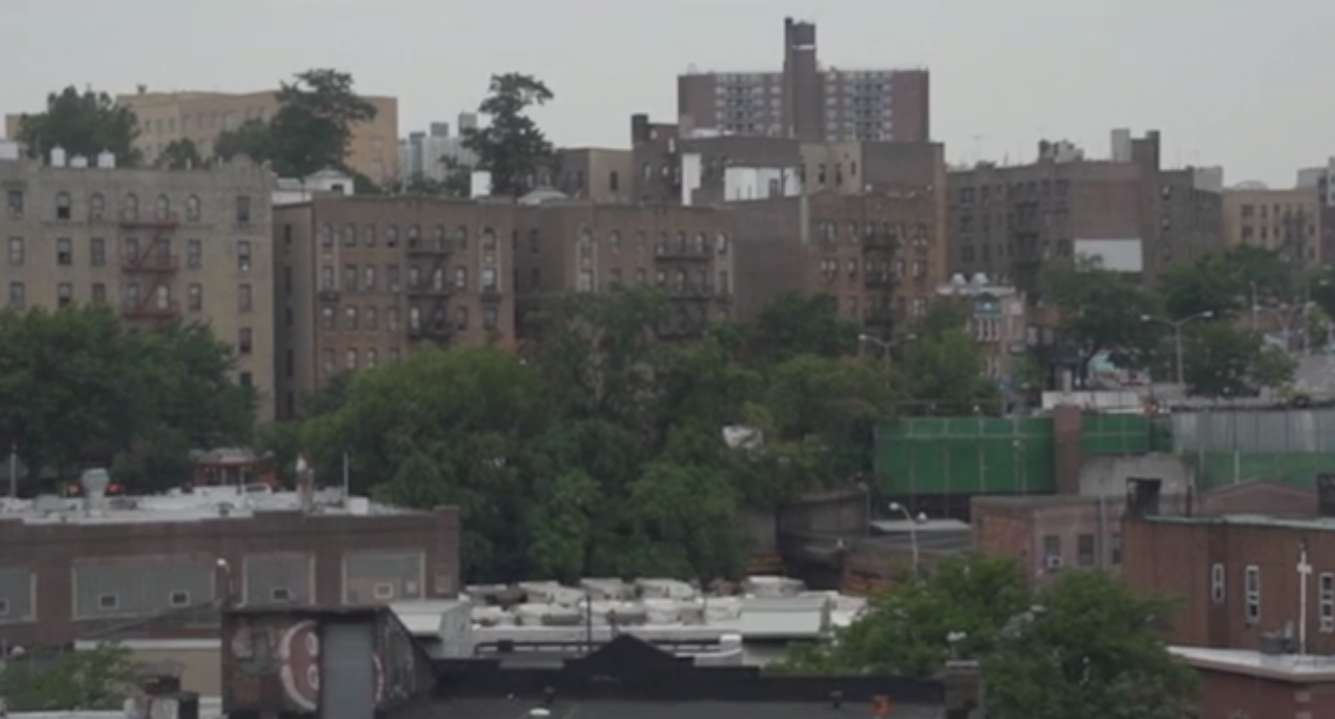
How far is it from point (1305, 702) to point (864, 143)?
111700 mm

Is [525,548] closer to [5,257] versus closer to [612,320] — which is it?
[612,320]

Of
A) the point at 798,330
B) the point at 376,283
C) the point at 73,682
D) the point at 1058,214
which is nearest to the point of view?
the point at 73,682

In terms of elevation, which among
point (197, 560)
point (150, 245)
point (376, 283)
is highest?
point (150, 245)

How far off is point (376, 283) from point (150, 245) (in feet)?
27.0

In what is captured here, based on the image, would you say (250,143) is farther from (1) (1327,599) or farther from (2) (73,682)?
(2) (73,682)

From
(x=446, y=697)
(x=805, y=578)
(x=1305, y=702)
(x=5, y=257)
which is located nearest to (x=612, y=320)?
(x=805, y=578)

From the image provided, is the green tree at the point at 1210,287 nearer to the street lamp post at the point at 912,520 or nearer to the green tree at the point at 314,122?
the green tree at the point at 314,122

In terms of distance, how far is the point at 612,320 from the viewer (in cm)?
10050

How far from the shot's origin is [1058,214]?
174 metres

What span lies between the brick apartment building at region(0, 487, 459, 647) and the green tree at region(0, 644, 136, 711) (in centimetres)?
1619

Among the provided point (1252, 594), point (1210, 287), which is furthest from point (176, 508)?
point (1210, 287)

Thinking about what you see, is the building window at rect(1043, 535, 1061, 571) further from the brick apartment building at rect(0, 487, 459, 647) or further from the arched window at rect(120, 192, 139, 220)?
the arched window at rect(120, 192, 139, 220)

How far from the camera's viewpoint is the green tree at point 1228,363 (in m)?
138

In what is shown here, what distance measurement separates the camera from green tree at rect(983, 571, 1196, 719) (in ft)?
157
